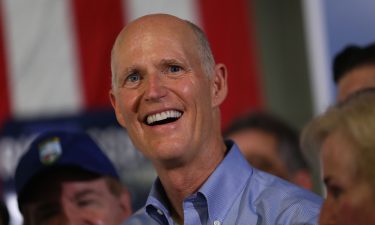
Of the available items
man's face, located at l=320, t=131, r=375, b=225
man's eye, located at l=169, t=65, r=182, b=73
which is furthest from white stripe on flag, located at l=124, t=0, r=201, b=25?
man's face, located at l=320, t=131, r=375, b=225

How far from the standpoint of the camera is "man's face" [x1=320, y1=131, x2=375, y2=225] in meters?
1.77

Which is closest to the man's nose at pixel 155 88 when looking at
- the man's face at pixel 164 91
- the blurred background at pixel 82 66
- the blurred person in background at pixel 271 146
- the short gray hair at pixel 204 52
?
the man's face at pixel 164 91

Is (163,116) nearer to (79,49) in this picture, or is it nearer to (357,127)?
(357,127)

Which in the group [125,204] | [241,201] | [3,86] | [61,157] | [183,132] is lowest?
[3,86]

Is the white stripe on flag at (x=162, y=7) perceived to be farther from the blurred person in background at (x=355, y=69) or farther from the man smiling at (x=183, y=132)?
the man smiling at (x=183, y=132)

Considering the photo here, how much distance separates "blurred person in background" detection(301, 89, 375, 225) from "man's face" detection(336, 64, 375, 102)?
103 centimetres

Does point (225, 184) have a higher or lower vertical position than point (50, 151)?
higher

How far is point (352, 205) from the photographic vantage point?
1.79 metres

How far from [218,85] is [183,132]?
0.19 metres

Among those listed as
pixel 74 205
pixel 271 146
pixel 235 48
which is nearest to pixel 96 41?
pixel 235 48

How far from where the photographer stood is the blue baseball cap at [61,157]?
9.37 ft

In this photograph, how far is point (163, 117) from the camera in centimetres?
227

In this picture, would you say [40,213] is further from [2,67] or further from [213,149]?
[2,67]

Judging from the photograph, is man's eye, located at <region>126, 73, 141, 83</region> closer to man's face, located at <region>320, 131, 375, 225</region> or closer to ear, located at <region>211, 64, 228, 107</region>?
ear, located at <region>211, 64, 228, 107</region>
